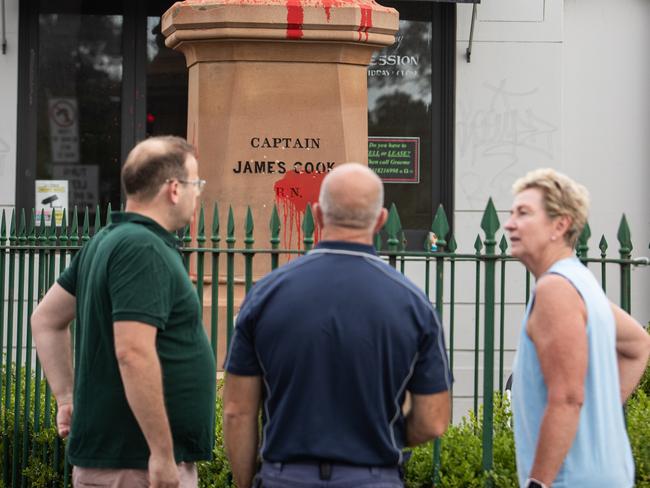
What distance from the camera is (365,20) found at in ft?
22.0

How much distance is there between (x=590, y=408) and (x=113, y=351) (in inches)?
53.3

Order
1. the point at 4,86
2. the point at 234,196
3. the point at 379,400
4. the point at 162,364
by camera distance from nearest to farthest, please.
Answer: the point at 379,400, the point at 162,364, the point at 234,196, the point at 4,86

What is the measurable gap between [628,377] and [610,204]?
324 inches

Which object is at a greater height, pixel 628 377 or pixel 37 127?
pixel 37 127

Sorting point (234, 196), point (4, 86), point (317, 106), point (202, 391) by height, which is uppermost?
point (4, 86)

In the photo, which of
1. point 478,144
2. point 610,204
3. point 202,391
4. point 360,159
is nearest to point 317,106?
point 360,159

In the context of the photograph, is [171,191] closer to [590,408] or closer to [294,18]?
[590,408]

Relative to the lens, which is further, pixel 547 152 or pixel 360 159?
pixel 547 152

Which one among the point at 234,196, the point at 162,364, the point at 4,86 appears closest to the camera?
the point at 162,364

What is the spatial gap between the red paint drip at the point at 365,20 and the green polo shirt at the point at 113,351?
10.0ft

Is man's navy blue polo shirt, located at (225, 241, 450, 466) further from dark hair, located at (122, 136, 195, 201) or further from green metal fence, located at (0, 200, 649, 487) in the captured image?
green metal fence, located at (0, 200, 649, 487)

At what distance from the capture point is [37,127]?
1173cm

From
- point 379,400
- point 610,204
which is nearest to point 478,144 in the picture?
point 610,204

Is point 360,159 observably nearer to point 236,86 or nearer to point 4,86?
point 236,86
